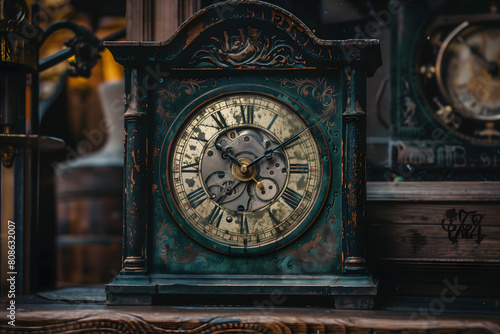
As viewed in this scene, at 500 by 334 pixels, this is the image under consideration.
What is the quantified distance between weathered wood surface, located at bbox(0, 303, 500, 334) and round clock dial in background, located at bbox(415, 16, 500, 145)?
79 cm

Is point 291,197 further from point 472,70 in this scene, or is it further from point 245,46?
point 472,70

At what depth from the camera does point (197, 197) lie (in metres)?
1.81

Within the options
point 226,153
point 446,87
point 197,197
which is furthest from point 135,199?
point 446,87

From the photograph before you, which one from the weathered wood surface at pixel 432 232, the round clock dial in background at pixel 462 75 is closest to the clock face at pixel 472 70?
the round clock dial in background at pixel 462 75

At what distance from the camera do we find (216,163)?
5.95ft

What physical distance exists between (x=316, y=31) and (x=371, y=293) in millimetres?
1010

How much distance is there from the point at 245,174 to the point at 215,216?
0.15 m

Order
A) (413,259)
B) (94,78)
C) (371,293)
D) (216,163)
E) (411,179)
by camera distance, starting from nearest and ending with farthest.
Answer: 1. (371,293)
2. (216,163)
3. (413,259)
4. (411,179)
5. (94,78)

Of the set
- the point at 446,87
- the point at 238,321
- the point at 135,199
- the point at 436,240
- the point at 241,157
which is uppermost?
the point at 446,87


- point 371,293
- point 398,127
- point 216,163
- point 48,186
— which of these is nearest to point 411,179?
point 398,127

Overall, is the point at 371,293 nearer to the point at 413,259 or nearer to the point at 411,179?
the point at 413,259

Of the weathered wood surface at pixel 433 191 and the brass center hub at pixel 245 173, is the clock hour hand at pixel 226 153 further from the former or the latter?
the weathered wood surface at pixel 433 191

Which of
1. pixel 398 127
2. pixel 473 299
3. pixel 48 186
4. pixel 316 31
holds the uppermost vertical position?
pixel 316 31

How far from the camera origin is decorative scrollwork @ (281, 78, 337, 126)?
1796 millimetres
